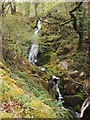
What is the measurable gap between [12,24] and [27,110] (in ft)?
14.0

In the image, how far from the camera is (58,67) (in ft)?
31.9

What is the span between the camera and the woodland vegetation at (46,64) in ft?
11.8

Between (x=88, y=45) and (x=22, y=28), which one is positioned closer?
(x=22, y=28)

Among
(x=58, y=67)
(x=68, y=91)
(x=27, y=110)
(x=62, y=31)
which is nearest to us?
(x=27, y=110)

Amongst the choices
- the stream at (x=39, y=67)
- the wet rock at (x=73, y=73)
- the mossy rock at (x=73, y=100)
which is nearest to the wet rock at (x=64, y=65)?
the wet rock at (x=73, y=73)

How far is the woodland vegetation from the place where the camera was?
3.60 metres

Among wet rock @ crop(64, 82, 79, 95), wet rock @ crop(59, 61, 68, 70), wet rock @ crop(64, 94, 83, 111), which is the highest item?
wet rock @ crop(59, 61, 68, 70)

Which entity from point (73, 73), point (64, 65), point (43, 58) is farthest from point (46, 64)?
point (73, 73)

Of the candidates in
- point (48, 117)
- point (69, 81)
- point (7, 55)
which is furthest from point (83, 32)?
point (48, 117)

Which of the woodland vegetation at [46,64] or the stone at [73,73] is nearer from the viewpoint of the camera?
the woodland vegetation at [46,64]

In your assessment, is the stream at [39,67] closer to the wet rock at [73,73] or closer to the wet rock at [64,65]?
the wet rock at [73,73]

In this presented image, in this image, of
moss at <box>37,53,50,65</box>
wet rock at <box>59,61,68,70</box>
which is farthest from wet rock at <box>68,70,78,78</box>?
moss at <box>37,53,50,65</box>

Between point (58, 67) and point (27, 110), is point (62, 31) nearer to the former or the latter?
point (58, 67)

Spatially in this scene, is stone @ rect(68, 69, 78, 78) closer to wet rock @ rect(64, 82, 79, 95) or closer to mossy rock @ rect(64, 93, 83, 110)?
wet rock @ rect(64, 82, 79, 95)
